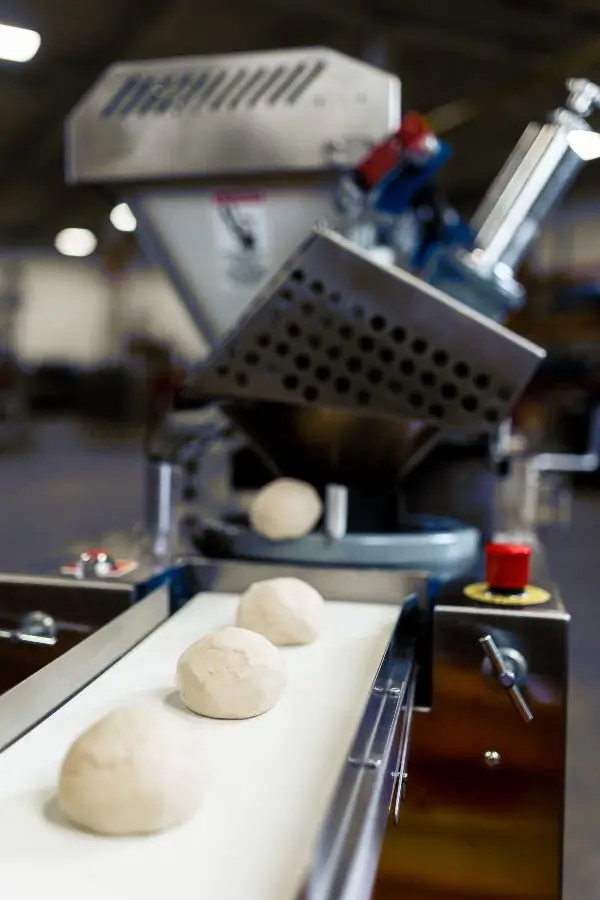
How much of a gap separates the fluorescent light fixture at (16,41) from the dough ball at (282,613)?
6.00ft

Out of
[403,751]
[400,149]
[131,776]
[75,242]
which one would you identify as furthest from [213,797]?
[75,242]

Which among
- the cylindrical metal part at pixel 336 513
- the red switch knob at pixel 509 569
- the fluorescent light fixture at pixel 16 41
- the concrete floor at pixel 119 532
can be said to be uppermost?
the fluorescent light fixture at pixel 16 41

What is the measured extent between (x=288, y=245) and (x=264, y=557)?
53 centimetres

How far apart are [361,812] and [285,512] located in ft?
1.77

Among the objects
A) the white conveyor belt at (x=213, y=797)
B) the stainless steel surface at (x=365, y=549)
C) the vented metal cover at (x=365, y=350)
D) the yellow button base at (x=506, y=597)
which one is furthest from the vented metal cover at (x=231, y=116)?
the white conveyor belt at (x=213, y=797)

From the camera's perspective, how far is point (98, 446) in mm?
7887

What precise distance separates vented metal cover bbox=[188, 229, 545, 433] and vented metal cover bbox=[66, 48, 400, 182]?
361 millimetres

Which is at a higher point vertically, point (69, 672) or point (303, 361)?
point (303, 361)

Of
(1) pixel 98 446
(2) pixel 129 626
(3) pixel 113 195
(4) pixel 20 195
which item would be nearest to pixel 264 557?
(2) pixel 129 626

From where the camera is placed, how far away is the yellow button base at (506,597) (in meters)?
0.84

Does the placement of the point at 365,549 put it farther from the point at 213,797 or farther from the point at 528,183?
the point at 528,183

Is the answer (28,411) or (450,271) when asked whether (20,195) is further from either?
(450,271)

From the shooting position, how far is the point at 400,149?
44.7 inches

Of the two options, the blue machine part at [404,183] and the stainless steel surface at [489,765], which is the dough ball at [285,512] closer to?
the stainless steel surface at [489,765]
